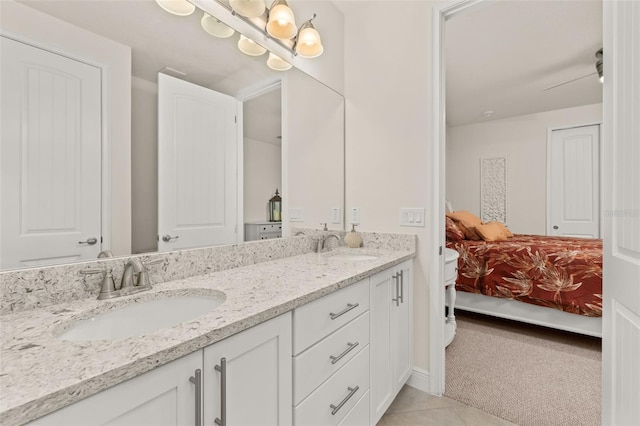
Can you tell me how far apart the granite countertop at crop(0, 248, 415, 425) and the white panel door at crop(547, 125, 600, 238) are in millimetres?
4553

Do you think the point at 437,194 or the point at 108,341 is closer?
the point at 108,341

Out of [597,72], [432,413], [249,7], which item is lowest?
[432,413]

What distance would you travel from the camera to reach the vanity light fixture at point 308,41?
1804 millimetres

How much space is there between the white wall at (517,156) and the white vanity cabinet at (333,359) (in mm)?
4412

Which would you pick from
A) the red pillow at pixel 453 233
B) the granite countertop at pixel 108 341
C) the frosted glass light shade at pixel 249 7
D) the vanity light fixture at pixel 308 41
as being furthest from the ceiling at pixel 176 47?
the red pillow at pixel 453 233

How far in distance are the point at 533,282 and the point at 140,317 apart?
119 inches

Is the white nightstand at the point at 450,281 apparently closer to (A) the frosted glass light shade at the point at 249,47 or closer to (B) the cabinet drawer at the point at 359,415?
(B) the cabinet drawer at the point at 359,415

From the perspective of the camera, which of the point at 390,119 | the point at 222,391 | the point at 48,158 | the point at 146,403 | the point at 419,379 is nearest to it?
the point at 146,403

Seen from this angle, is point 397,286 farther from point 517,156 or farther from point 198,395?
point 517,156

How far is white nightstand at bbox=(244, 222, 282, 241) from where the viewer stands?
1.53 metres

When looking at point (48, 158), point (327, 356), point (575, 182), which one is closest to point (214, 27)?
point (48, 158)

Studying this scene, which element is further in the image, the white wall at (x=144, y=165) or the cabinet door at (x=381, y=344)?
the cabinet door at (x=381, y=344)

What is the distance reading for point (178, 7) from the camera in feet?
4.07

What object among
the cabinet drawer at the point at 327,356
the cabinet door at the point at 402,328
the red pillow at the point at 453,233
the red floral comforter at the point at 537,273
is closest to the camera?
the cabinet drawer at the point at 327,356
